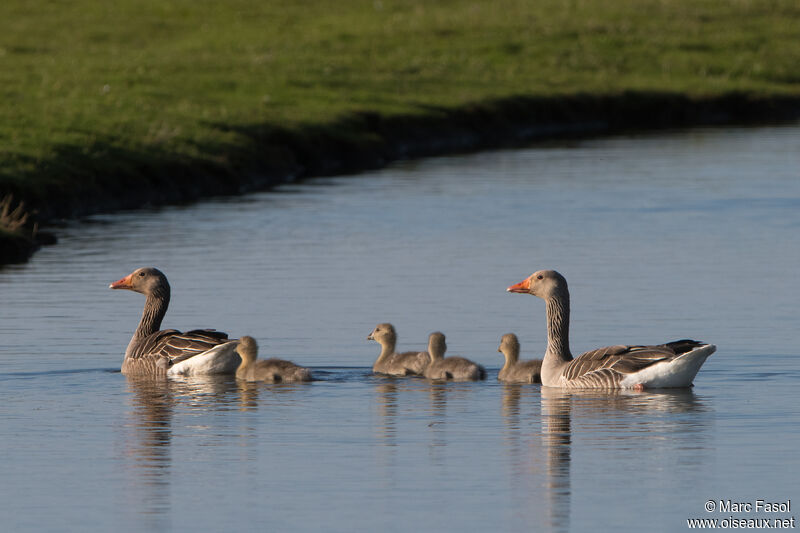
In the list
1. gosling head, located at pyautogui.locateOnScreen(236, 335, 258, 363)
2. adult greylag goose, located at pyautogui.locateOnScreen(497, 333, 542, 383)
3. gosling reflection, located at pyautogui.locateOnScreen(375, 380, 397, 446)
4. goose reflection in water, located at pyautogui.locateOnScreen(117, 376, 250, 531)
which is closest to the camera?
goose reflection in water, located at pyautogui.locateOnScreen(117, 376, 250, 531)

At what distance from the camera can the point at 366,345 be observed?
891 inches

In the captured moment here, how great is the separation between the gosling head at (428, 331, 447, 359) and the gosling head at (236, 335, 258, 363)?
2151 mm

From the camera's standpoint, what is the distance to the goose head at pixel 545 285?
20.5 m

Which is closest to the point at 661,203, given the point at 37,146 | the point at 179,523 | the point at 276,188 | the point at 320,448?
the point at 276,188

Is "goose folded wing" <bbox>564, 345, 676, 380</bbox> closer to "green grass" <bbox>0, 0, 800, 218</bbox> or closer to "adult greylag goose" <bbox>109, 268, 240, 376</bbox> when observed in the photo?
"adult greylag goose" <bbox>109, 268, 240, 376</bbox>

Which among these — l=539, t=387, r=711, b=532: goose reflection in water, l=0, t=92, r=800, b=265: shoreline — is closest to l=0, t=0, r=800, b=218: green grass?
l=0, t=92, r=800, b=265: shoreline

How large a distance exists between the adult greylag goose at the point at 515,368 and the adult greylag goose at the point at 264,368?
238 centimetres

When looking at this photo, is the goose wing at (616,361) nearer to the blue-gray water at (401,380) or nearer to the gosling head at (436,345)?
the blue-gray water at (401,380)

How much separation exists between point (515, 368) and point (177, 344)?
4.23 meters

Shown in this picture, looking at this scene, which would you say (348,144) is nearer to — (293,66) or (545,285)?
(293,66)

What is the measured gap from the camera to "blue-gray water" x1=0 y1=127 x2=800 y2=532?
14.4 m

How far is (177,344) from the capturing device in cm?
2102

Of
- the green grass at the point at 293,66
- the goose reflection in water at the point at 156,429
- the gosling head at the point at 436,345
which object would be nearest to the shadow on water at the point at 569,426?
the gosling head at the point at 436,345

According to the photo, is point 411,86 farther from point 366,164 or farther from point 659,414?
point 659,414
